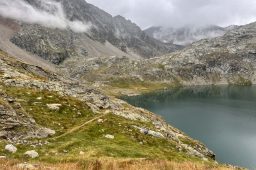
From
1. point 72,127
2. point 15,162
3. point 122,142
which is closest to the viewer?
point 15,162

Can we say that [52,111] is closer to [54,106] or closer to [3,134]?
[54,106]

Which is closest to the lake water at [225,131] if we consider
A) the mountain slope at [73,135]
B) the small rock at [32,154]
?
the mountain slope at [73,135]

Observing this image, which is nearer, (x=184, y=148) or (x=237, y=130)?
(x=184, y=148)

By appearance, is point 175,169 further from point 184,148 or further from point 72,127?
point 184,148

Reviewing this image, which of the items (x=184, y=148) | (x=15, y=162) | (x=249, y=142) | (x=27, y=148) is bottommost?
(x=249, y=142)

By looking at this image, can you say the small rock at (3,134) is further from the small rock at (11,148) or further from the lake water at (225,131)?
the lake water at (225,131)

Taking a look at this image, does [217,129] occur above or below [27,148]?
below

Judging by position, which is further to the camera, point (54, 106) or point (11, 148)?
point (54, 106)

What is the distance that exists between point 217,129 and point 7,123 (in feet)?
393

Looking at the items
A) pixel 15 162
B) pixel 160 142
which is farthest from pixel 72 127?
pixel 15 162

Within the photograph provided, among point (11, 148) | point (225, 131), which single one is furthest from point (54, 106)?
point (225, 131)

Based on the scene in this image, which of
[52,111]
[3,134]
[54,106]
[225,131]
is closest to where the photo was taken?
[3,134]

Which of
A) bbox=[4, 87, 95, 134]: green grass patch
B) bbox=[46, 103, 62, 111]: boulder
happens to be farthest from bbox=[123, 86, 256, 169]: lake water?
bbox=[46, 103, 62, 111]: boulder

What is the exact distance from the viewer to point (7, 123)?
1570 inches
